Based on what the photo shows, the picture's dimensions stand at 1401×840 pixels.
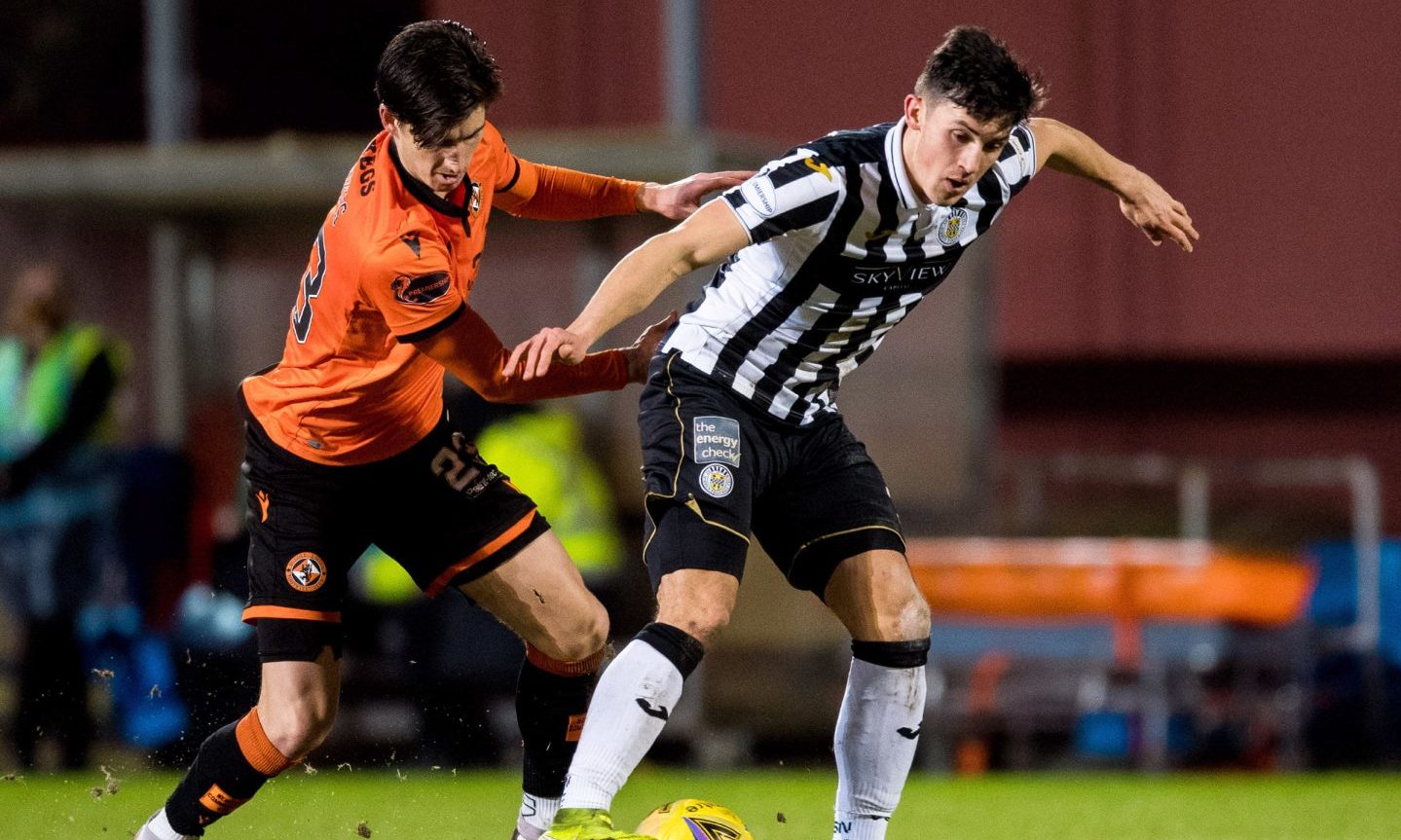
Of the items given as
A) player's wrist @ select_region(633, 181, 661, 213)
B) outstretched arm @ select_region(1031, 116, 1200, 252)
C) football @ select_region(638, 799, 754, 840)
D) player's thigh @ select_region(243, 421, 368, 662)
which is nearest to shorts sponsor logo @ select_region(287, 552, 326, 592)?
player's thigh @ select_region(243, 421, 368, 662)

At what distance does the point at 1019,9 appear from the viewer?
1484cm

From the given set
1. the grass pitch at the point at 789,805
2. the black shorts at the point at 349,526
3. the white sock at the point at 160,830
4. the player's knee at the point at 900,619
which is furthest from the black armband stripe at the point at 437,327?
the grass pitch at the point at 789,805

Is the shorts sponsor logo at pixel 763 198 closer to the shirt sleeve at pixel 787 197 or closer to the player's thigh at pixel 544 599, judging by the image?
the shirt sleeve at pixel 787 197

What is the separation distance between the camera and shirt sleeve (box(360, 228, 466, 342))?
5.04 m

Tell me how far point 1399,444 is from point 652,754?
24.4ft

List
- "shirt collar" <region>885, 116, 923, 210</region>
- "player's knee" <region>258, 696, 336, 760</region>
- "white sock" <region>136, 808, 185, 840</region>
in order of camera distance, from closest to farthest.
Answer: "shirt collar" <region>885, 116, 923, 210</region>, "player's knee" <region>258, 696, 336, 760</region>, "white sock" <region>136, 808, 185, 840</region>

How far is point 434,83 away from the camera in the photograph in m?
4.90

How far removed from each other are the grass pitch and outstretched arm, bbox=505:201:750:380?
1.95 m

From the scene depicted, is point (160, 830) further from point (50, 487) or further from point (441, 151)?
point (50, 487)

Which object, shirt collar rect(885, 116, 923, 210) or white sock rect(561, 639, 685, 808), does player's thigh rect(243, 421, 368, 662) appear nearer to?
white sock rect(561, 639, 685, 808)

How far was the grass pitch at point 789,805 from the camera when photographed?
7.01 meters

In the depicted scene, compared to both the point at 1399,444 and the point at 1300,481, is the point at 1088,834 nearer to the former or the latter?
the point at 1300,481

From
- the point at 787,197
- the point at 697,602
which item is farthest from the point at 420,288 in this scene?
the point at 697,602

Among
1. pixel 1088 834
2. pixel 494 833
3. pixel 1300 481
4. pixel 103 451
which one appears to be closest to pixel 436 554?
pixel 494 833
